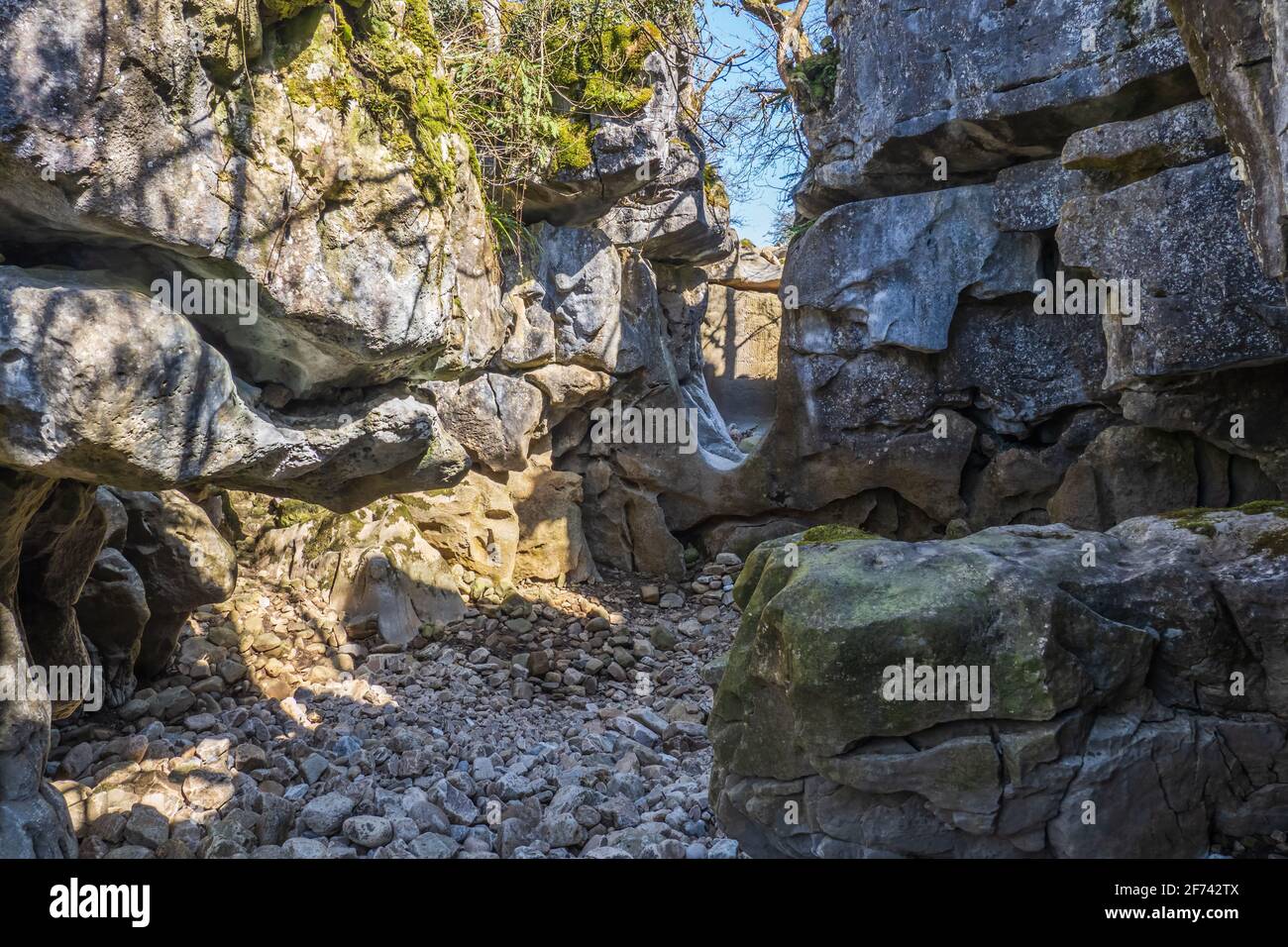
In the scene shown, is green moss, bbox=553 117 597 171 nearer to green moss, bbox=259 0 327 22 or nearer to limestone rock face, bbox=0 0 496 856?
limestone rock face, bbox=0 0 496 856

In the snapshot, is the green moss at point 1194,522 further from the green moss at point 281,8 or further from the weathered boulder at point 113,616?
the weathered boulder at point 113,616

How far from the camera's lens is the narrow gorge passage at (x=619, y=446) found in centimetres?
348

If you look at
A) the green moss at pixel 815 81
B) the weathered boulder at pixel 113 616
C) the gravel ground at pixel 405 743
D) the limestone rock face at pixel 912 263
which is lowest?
the gravel ground at pixel 405 743

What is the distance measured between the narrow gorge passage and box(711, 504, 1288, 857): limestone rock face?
0.8 inches

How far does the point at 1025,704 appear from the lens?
12.6 feet

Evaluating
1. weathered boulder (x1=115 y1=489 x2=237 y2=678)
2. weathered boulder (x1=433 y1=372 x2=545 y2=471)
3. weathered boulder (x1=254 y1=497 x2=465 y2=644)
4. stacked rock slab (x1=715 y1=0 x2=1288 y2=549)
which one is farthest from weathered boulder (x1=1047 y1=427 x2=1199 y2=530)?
weathered boulder (x1=115 y1=489 x2=237 y2=678)

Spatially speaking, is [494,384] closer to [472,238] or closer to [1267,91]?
[472,238]

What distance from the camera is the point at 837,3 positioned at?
33.0 ft

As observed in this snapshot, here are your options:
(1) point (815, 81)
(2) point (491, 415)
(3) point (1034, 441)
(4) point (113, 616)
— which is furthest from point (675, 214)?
(4) point (113, 616)

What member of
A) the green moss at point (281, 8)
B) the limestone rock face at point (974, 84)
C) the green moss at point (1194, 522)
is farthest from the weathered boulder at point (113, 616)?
→ the limestone rock face at point (974, 84)

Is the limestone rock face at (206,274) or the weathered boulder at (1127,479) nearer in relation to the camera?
the limestone rock face at (206,274)

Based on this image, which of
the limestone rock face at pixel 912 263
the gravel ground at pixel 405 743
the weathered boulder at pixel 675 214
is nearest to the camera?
the gravel ground at pixel 405 743

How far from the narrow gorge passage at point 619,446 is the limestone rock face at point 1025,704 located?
0.02 m

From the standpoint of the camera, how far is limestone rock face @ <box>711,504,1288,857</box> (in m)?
3.86
